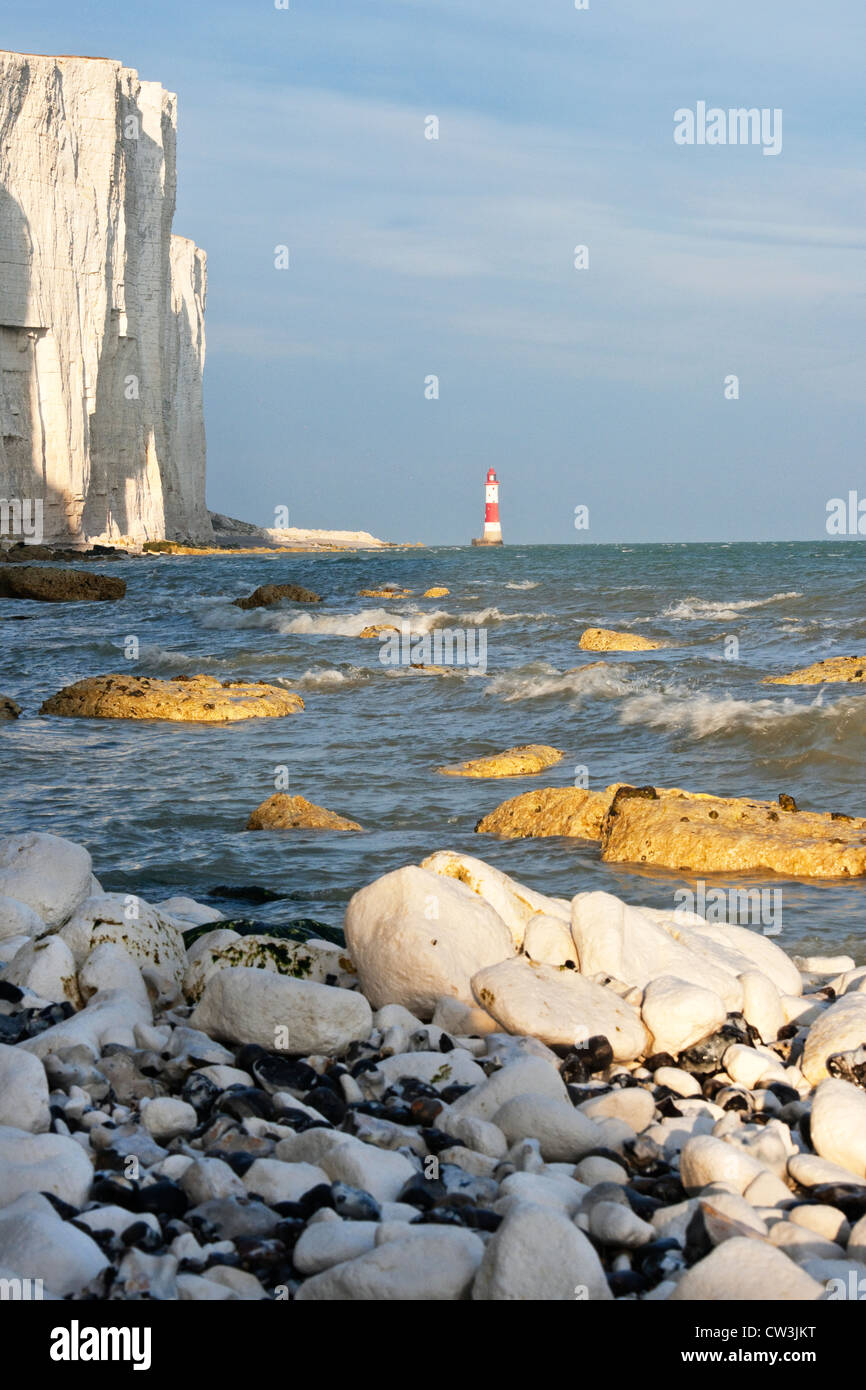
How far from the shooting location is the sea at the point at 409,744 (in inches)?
259

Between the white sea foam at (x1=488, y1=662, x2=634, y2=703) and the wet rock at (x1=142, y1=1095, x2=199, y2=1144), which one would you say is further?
the white sea foam at (x1=488, y1=662, x2=634, y2=703)

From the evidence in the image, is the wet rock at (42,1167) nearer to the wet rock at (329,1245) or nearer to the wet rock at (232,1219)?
the wet rock at (232,1219)

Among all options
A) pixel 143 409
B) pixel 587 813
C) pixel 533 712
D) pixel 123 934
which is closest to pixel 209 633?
pixel 533 712

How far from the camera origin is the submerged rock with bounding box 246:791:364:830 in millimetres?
7535

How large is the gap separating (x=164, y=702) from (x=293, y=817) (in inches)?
202

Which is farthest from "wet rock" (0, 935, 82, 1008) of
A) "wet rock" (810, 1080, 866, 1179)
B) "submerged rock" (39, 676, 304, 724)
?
"submerged rock" (39, 676, 304, 724)

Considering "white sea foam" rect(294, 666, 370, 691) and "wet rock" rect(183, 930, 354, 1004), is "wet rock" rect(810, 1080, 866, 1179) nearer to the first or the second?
"wet rock" rect(183, 930, 354, 1004)

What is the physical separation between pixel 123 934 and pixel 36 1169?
1.69 m

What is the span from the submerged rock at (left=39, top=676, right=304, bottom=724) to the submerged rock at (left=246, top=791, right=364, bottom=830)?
14.9ft

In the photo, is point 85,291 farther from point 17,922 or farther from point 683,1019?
point 683,1019

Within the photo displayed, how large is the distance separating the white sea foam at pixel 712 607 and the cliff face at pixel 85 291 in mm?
15226

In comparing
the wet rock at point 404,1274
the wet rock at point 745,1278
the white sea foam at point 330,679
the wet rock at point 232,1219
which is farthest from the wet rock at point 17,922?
the white sea foam at point 330,679
